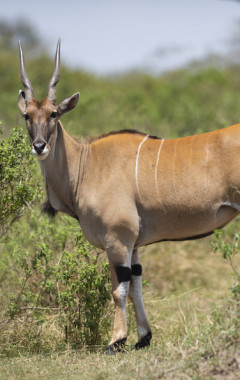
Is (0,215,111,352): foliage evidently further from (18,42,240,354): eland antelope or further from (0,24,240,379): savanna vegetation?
(18,42,240,354): eland antelope

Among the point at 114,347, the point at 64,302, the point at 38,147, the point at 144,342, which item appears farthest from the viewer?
the point at 64,302

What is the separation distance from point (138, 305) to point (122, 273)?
46 cm

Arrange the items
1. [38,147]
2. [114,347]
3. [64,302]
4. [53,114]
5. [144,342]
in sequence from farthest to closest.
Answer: [64,302]
[144,342]
[53,114]
[114,347]
[38,147]

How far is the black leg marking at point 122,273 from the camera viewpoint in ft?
16.8

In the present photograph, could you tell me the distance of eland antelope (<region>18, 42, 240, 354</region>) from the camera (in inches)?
196

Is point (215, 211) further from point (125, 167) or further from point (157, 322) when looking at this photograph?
point (157, 322)

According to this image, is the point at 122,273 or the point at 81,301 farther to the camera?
the point at 81,301

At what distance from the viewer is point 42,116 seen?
5141 millimetres

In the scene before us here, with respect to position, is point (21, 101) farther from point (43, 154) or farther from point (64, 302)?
point (64, 302)

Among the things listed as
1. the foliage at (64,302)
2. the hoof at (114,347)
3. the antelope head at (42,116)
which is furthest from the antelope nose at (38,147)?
the hoof at (114,347)

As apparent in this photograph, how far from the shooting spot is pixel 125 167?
17.2 ft

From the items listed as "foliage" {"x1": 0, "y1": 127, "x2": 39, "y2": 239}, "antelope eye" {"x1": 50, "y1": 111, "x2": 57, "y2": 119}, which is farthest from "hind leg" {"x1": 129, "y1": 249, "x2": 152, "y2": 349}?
"antelope eye" {"x1": 50, "y1": 111, "x2": 57, "y2": 119}

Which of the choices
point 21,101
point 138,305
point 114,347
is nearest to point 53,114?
point 21,101

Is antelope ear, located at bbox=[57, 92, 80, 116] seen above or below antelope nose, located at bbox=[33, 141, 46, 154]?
above
